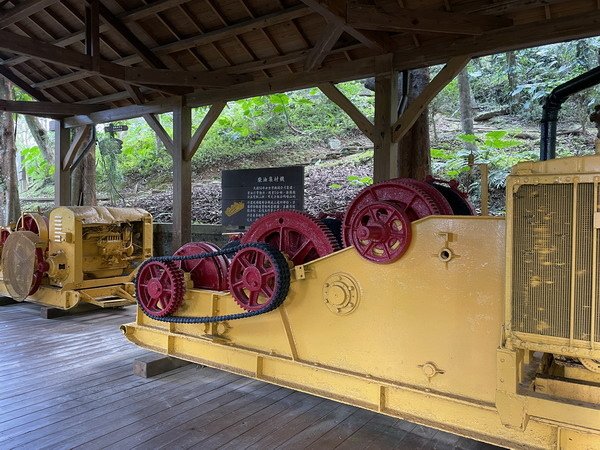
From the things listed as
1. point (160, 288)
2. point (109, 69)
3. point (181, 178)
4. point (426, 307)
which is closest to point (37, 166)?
point (181, 178)

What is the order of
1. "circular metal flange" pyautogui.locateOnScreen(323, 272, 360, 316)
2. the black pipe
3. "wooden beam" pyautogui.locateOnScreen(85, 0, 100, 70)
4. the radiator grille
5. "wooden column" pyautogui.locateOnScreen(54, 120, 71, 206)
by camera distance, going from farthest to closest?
"wooden column" pyautogui.locateOnScreen(54, 120, 71, 206)
"wooden beam" pyautogui.locateOnScreen(85, 0, 100, 70)
the black pipe
"circular metal flange" pyautogui.locateOnScreen(323, 272, 360, 316)
the radiator grille

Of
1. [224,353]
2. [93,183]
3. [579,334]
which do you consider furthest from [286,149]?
[579,334]

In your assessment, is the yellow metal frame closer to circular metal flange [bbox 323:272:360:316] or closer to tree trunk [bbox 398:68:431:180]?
circular metal flange [bbox 323:272:360:316]

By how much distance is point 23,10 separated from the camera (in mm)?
6434

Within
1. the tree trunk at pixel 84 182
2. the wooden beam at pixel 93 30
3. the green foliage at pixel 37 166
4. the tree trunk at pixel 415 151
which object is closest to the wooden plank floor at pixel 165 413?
the tree trunk at pixel 415 151

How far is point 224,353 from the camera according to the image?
392 cm

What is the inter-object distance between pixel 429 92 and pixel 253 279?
3.23m

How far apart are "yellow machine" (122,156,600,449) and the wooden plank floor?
0.27 m

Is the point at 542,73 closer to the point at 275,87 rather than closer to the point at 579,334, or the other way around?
the point at 275,87

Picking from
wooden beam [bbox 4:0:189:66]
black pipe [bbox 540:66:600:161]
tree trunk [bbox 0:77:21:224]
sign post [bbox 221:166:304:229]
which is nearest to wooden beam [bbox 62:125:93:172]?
tree trunk [bbox 0:77:21:224]

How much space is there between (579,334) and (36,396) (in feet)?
13.0

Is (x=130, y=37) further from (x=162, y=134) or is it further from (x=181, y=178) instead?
(x=181, y=178)

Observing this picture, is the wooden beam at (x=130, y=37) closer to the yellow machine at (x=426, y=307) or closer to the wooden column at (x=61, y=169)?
the wooden column at (x=61, y=169)

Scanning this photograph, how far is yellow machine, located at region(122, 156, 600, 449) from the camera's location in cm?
221
